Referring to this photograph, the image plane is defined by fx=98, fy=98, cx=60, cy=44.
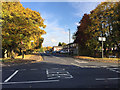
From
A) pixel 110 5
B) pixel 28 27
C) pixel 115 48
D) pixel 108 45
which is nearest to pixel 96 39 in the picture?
pixel 108 45

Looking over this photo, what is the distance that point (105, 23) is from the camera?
63.6 feet

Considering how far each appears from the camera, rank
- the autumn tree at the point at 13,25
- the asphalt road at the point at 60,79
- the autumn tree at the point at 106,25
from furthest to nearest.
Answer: the autumn tree at the point at 106,25 < the autumn tree at the point at 13,25 < the asphalt road at the point at 60,79

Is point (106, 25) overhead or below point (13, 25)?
overhead

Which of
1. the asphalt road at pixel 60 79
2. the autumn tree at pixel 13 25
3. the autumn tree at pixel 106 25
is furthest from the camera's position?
the autumn tree at pixel 106 25

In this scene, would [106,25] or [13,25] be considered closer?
[13,25]

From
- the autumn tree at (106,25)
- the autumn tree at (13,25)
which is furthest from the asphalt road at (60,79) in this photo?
the autumn tree at (106,25)

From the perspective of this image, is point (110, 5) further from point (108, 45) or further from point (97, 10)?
point (108, 45)

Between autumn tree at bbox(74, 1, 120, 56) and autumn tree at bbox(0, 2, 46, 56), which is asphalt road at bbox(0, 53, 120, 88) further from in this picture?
autumn tree at bbox(74, 1, 120, 56)

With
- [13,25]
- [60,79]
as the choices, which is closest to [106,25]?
[13,25]

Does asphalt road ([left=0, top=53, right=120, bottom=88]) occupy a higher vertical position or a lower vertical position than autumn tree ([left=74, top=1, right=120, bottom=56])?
lower

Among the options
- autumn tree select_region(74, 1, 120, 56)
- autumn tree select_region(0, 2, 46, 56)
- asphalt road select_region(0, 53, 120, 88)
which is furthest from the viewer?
autumn tree select_region(74, 1, 120, 56)

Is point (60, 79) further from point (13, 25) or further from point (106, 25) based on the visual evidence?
point (106, 25)

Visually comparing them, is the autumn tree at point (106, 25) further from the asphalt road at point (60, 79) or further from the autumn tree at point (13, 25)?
the autumn tree at point (13, 25)

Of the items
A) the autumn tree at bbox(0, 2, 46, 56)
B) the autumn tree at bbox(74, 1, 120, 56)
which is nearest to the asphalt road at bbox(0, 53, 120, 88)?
the autumn tree at bbox(0, 2, 46, 56)
